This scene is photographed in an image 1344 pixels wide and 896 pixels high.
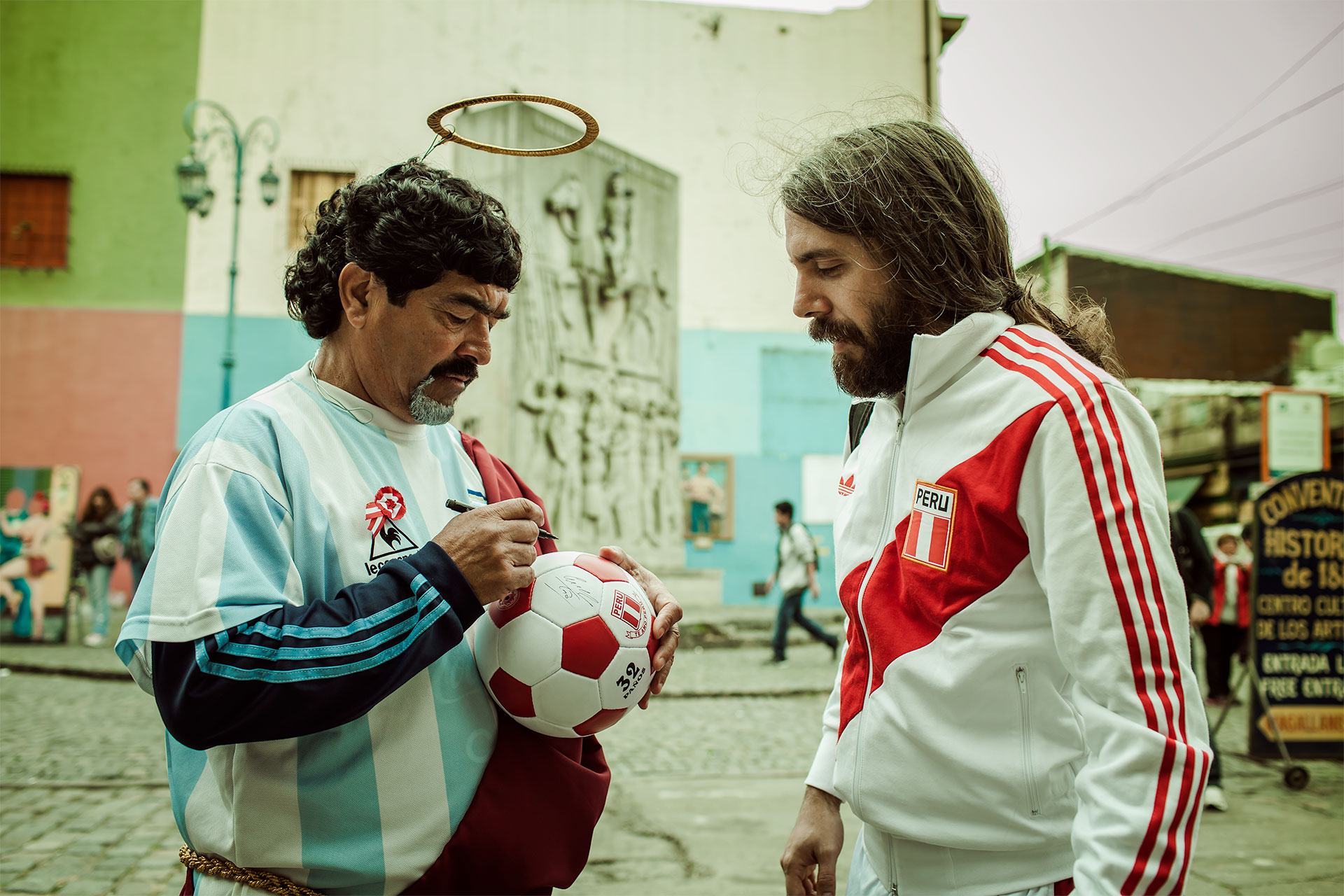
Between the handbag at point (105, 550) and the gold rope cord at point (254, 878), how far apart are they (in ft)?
38.0

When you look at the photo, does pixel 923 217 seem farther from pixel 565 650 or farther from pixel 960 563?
pixel 565 650

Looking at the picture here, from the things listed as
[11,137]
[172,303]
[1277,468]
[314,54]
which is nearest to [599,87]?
[314,54]

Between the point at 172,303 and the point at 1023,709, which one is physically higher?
the point at 172,303

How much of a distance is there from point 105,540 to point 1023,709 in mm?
12616

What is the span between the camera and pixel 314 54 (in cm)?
1791

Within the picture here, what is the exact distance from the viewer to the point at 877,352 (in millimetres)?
1773

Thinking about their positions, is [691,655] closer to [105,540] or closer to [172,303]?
[105,540]

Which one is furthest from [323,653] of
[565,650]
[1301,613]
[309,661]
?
[1301,613]

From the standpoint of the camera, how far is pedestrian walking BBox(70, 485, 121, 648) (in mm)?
11609

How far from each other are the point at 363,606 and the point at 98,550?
12.0 meters

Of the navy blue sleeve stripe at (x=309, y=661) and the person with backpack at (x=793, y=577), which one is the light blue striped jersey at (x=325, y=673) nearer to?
the navy blue sleeve stripe at (x=309, y=661)

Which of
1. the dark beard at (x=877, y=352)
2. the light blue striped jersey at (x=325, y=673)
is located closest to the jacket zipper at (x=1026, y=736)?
the dark beard at (x=877, y=352)

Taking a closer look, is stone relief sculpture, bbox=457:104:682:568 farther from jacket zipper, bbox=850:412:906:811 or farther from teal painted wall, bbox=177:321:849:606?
jacket zipper, bbox=850:412:906:811

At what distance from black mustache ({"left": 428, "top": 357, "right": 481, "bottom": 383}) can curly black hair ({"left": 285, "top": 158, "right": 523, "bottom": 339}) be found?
148 mm
